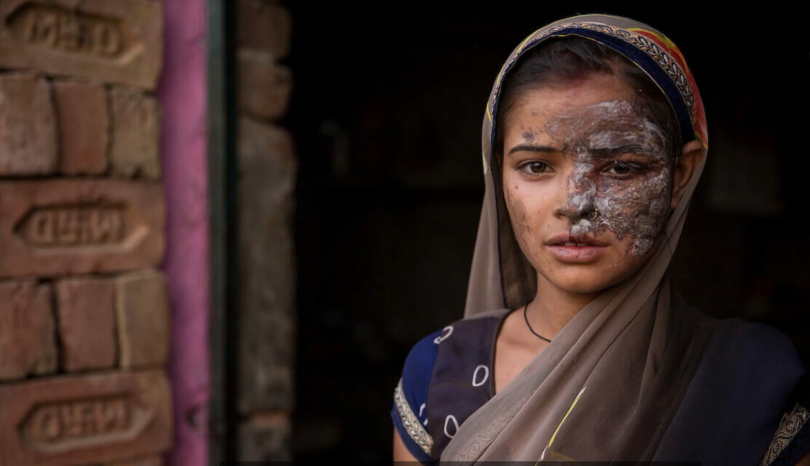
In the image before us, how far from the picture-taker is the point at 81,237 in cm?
188

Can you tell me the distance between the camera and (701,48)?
275 cm

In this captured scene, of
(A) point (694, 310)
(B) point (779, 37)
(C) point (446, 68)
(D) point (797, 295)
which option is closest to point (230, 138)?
(A) point (694, 310)

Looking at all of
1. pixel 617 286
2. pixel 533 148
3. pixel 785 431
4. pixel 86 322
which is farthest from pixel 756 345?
pixel 86 322

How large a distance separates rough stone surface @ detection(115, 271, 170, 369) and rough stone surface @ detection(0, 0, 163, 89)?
62 cm

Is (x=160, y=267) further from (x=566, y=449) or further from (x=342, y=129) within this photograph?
(x=342, y=129)

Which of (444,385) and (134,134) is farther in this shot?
(134,134)

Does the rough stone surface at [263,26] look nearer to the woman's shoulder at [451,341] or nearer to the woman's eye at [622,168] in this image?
the woman's shoulder at [451,341]

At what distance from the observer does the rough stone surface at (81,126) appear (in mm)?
1826

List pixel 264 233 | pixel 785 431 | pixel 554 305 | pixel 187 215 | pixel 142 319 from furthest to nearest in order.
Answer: pixel 264 233, pixel 187 215, pixel 142 319, pixel 554 305, pixel 785 431

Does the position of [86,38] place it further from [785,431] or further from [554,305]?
[785,431]

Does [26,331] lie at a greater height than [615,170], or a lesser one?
lesser

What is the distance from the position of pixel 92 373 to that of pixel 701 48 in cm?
270

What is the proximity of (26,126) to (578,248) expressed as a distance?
1.58 meters

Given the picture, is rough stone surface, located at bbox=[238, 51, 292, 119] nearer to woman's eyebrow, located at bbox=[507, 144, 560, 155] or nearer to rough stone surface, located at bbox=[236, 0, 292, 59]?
rough stone surface, located at bbox=[236, 0, 292, 59]
